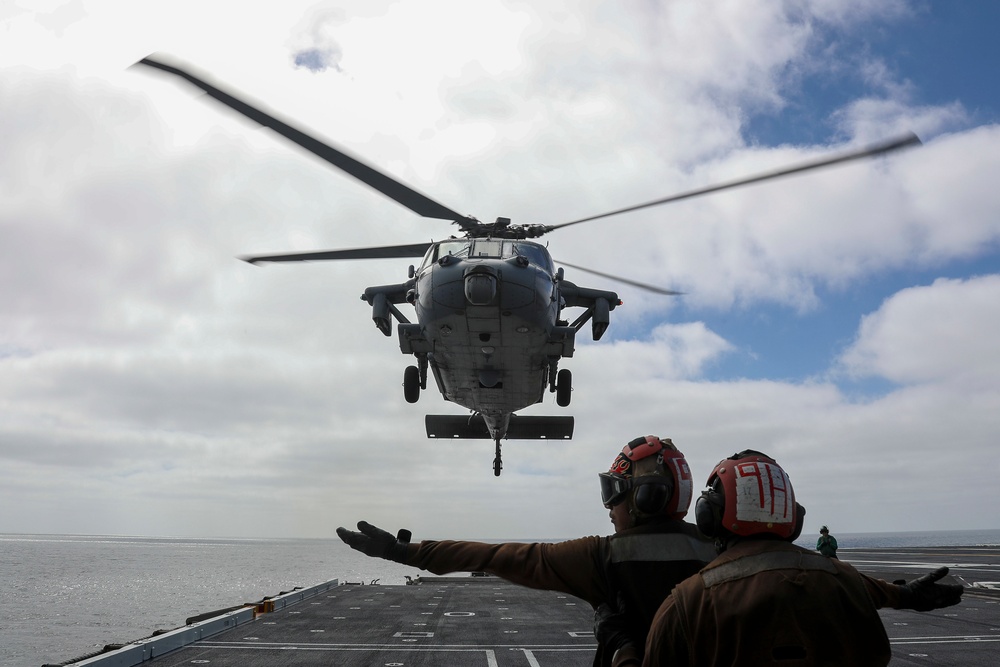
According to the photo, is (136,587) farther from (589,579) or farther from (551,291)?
(589,579)

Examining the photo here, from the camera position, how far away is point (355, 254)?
1786cm

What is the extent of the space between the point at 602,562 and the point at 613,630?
1.10 feet

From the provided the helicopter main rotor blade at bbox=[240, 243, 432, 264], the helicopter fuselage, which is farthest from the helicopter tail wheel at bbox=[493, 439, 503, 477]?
the helicopter main rotor blade at bbox=[240, 243, 432, 264]

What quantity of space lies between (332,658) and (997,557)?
1674 inches

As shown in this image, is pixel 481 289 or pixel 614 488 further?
pixel 481 289

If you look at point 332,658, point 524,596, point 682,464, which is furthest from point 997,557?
point 682,464

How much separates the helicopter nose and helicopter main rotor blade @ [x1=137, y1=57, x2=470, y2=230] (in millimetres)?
2478

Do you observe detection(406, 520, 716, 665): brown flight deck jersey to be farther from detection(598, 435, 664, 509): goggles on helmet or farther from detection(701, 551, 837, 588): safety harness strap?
detection(701, 551, 837, 588): safety harness strap

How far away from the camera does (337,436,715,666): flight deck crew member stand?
385 cm

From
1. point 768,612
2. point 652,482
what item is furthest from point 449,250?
point 768,612

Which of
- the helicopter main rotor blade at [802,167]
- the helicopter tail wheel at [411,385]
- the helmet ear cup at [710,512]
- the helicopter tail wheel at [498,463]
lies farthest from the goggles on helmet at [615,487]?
the helicopter tail wheel at [498,463]

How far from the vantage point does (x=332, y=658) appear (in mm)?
13891

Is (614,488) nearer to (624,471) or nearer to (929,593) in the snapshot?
(624,471)

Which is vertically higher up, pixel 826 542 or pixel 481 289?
pixel 481 289
